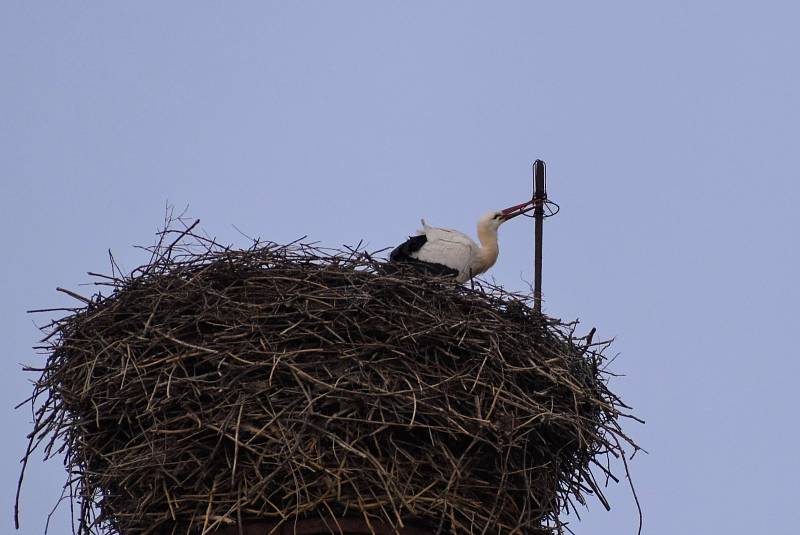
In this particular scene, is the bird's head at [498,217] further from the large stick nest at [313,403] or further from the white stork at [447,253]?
the large stick nest at [313,403]

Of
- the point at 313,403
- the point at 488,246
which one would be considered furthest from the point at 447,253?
the point at 313,403

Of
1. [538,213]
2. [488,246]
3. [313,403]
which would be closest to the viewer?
[313,403]

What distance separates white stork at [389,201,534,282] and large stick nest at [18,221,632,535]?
194 centimetres

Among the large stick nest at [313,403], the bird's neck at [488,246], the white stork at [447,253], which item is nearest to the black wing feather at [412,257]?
the white stork at [447,253]

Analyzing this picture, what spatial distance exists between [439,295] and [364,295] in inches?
23.4

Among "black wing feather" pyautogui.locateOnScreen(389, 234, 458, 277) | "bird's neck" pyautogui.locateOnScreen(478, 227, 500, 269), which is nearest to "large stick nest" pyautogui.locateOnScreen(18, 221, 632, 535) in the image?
"black wing feather" pyautogui.locateOnScreen(389, 234, 458, 277)

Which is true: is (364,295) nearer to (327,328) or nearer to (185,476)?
(327,328)

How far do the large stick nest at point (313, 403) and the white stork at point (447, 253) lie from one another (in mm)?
1939

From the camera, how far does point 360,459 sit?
22.6ft

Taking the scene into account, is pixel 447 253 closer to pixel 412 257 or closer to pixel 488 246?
pixel 412 257

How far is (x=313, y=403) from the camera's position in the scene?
6910 millimetres

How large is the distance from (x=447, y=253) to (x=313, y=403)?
3350 mm

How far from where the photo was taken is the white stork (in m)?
9.91

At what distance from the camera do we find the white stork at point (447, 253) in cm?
991
